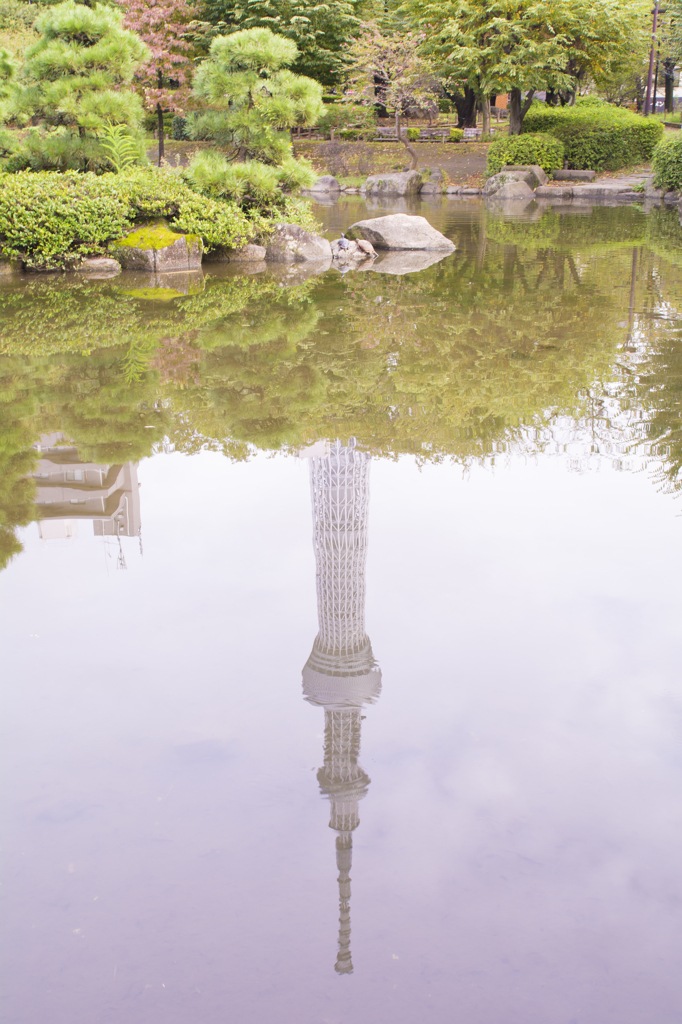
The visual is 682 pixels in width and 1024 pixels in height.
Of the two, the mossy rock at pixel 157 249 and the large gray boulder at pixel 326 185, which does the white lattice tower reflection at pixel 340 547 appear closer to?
the mossy rock at pixel 157 249

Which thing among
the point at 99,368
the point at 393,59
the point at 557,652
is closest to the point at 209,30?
the point at 393,59

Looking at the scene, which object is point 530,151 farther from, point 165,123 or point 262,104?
point 165,123

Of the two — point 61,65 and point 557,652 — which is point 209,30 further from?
point 557,652

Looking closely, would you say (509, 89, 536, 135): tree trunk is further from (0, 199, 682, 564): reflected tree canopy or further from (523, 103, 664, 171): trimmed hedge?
(0, 199, 682, 564): reflected tree canopy

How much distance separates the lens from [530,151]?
2348 cm

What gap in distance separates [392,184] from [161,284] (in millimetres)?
15644

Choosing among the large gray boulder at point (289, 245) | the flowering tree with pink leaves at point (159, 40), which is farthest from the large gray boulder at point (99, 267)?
the flowering tree with pink leaves at point (159, 40)

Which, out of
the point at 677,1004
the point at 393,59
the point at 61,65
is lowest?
the point at 677,1004

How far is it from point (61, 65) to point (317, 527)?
9688 millimetres

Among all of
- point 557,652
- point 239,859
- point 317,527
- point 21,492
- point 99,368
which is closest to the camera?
point 239,859

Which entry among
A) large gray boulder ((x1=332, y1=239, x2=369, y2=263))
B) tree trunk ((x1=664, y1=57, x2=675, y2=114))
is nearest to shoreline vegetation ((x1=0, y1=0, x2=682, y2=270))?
large gray boulder ((x1=332, y1=239, x2=369, y2=263))

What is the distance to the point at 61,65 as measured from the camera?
34.8 feet

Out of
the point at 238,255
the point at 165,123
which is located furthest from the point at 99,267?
the point at 165,123

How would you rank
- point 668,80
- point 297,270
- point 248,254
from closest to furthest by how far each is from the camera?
1. point 297,270
2. point 248,254
3. point 668,80
